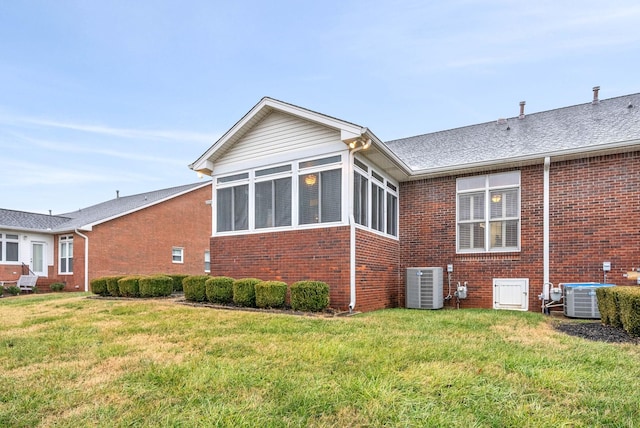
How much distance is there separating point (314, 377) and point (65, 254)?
20.2 metres

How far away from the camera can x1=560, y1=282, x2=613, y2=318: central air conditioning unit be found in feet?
24.2

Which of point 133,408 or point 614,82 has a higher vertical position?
point 614,82

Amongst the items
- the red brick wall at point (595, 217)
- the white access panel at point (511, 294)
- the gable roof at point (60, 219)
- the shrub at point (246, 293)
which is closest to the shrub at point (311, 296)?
the shrub at point (246, 293)

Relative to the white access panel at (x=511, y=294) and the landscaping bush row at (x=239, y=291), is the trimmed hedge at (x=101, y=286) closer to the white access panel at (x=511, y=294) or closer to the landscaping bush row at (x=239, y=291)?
the landscaping bush row at (x=239, y=291)

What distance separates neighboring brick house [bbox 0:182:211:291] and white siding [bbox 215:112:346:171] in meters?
9.05

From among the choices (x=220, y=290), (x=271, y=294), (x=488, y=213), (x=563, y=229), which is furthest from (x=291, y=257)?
(x=563, y=229)

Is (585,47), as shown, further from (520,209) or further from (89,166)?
(89,166)

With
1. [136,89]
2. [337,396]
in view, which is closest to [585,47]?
[337,396]

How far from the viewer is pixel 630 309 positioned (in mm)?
5184

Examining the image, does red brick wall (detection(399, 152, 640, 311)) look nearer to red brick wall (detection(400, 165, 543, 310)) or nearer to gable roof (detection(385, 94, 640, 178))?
red brick wall (detection(400, 165, 543, 310))

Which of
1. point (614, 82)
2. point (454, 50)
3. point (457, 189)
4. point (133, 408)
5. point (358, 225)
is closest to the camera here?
point (133, 408)

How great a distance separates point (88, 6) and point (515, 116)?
1498 cm

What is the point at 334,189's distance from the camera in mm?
8195

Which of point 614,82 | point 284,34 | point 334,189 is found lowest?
point 334,189
